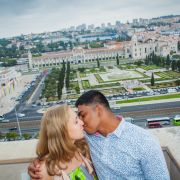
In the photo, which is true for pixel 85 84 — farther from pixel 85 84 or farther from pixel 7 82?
pixel 7 82

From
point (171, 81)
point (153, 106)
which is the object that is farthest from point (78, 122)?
point (171, 81)

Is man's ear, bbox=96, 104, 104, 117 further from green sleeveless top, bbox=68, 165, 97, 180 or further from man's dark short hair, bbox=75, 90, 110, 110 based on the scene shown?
green sleeveless top, bbox=68, 165, 97, 180

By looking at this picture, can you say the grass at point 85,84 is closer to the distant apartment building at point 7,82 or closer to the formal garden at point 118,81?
the formal garden at point 118,81

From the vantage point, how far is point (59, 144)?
4.25ft

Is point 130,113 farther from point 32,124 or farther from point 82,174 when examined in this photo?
point 82,174

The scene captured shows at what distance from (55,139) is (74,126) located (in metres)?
0.10

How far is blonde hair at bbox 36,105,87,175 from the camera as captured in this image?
128 centimetres

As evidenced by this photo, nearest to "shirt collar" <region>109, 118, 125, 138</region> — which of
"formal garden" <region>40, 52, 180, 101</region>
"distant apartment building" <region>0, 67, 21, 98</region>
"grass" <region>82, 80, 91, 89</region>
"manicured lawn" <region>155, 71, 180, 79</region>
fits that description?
"formal garden" <region>40, 52, 180, 101</region>

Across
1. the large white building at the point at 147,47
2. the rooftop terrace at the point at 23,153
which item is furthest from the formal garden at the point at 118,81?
the rooftop terrace at the point at 23,153

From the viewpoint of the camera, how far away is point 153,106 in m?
14.6

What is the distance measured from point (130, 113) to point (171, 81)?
23.9 feet

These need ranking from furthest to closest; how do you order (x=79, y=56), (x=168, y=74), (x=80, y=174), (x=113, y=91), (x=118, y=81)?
(x=79, y=56), (x=168, y=74), (x=118, y=81), (x=113, y=91), (x=80, y=174)

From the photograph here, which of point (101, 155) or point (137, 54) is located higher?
point (101, 155)

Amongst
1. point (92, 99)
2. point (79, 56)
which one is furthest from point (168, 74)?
point (92, 99)
